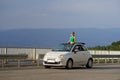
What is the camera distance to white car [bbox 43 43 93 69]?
26.3 metres

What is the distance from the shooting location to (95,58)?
125 feet

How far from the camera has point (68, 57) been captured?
26.6 m

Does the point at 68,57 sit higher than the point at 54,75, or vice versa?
the point at 68,57

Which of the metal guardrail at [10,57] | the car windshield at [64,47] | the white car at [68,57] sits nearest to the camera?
the white car at [68,57]

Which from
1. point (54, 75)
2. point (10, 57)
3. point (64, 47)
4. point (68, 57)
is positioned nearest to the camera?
point (54, 75)

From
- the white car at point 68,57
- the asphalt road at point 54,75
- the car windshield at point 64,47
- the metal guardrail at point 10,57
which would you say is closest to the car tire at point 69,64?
the white car at point 68,57

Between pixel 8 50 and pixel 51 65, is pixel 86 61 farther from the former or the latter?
pixel 8 50

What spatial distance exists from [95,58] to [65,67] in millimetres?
11507

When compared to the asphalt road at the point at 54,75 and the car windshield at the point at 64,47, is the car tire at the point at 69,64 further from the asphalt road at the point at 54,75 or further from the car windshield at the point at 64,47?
the asphalt road at the point at 54,75

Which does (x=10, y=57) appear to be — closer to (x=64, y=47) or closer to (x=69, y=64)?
(x=64, y=47)

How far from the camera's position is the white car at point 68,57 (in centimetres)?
2628

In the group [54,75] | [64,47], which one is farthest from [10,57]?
[54,75]

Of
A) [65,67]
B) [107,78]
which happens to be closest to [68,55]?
[65,67]

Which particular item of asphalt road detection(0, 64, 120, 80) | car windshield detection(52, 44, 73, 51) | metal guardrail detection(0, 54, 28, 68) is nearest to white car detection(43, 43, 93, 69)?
car windshield detection(52, 44, 73, 51)
